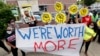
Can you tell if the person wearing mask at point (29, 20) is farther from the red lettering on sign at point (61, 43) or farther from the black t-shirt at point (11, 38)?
the red lettering on sign at point (61, 43)

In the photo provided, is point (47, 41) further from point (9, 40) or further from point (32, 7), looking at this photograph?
point (32, 7)

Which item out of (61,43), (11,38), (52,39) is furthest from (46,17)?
(11,38)

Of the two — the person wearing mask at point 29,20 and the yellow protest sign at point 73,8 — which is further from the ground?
the yellow protest sign at point 73,8

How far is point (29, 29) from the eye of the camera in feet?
25.7

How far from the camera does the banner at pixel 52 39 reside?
25.2 ft

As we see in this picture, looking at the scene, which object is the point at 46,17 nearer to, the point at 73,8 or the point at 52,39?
→ the point at 52,39

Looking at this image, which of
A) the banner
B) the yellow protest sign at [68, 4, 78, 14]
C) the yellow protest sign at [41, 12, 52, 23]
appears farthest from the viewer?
the yellow protest sign at [68, 4, 78, 14]

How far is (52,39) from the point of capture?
7.76 meters

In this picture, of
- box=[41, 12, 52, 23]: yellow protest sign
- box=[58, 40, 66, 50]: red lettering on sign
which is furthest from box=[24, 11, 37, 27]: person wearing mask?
box=[58, 40, 66, 50]: red lettering on sign

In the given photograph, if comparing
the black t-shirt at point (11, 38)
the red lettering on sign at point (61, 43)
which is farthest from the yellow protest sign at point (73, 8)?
the black t-shirt at point (11, 38)

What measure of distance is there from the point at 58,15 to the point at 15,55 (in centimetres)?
187

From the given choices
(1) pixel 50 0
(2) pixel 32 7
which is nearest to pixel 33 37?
(2) pixel 32 7

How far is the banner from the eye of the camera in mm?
7684

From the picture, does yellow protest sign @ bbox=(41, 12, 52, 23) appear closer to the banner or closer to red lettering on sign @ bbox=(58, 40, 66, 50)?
the banner
